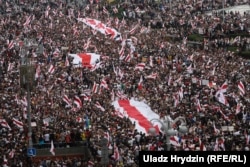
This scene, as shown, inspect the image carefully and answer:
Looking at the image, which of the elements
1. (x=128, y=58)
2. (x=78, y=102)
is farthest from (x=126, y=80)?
(x=78, y=102)

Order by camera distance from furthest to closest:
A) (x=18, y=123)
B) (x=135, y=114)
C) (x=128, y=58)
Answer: (x=128, y=58), (x=135, y=114), (x=18, y=123)

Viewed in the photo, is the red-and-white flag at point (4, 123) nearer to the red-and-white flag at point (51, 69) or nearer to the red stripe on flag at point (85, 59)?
the red-and-white flag at point (51, 69)

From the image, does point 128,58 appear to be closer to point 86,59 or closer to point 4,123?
point 86,59

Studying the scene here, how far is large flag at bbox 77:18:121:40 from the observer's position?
61.7 metres

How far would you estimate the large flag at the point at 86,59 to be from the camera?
5164 cm

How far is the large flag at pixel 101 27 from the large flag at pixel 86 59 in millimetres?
7208

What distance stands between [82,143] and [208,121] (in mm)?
6368

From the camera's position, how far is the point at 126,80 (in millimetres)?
45469

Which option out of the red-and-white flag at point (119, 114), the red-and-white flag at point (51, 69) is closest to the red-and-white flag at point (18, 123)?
the red-and-white flag at point (119, 114)

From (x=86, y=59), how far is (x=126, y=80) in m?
8.12

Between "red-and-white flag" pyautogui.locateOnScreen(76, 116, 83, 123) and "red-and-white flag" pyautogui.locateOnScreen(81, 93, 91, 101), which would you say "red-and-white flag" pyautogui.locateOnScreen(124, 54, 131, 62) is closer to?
"red-and-white flag" pyautogui.locateOnScreen(81, 93, 91, 101)

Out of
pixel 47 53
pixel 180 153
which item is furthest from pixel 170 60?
pixel 180 153

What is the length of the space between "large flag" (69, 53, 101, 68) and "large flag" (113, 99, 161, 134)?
32.7 ft

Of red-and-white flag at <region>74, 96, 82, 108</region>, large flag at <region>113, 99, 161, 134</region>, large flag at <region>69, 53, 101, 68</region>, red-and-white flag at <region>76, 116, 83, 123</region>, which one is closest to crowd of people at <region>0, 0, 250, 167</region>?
red-and-white flag at <region>76, 116, 83, 123</region>
